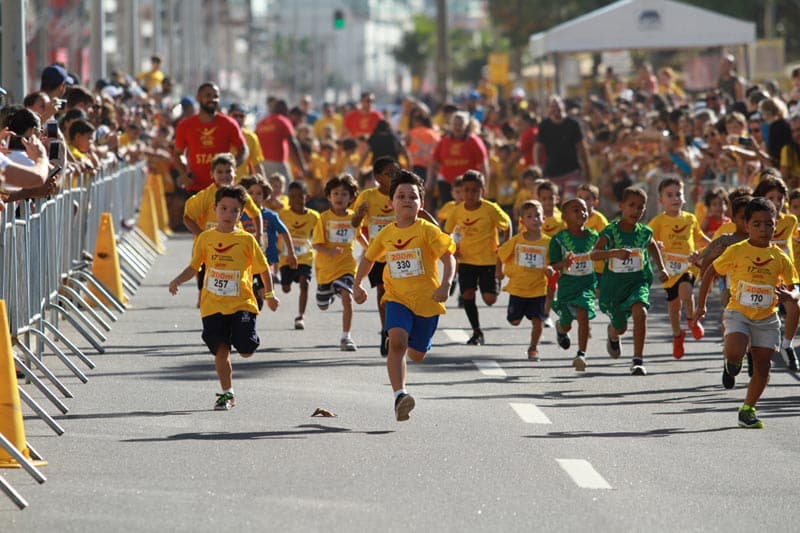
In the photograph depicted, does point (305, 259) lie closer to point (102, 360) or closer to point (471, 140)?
point (102, 360)

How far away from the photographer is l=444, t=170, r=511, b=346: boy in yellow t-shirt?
15.1 meters

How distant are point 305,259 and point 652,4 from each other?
16414mm

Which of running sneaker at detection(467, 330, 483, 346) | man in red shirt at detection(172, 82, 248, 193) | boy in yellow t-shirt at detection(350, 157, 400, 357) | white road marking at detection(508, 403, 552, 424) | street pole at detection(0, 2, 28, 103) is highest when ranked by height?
street pole at detection(0, 2, 28, 103)

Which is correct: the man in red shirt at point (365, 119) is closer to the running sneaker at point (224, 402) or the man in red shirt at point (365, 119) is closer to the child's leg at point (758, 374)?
the running sneaker at point (224, 402)

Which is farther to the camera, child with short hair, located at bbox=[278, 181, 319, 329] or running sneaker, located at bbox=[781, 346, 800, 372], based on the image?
child with short hair, located at bbox=[278, 181, 319, 329]

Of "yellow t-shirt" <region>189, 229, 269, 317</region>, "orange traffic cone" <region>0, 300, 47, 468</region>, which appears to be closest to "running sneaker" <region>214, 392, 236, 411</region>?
"yellow t-shirt" <region>189, 229, 269, 317</region>

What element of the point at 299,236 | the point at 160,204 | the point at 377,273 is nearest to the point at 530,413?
the point at 377,273

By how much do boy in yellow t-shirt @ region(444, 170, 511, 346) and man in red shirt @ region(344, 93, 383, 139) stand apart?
1629cm

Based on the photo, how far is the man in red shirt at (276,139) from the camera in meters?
24.9

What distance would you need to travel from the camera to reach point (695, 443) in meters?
10.4

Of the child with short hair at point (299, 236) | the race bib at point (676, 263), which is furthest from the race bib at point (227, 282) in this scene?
the child with short hair at point (299, 236)

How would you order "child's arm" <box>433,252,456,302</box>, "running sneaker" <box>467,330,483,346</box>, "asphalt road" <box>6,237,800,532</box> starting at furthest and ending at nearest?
"running sneaker" <box>467,330,483,346</box>, "child's arm" <box>433,252,456,302</box>, "asphalt road" <box>6,237,800,532</box>

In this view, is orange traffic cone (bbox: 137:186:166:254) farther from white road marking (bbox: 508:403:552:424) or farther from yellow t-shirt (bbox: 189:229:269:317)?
white road marking (bbox: 508:403:552:424)

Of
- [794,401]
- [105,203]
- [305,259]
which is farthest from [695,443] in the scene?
[105,203]
